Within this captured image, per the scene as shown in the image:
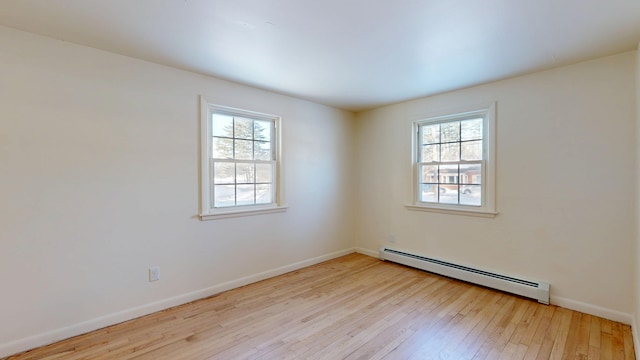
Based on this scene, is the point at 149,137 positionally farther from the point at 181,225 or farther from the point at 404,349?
the point at 404,349

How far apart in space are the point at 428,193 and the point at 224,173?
8.63 ft

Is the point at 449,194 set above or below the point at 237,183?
below

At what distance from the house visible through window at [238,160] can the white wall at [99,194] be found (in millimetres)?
135

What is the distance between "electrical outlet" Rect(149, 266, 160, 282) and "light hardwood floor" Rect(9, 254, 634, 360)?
0.32 m

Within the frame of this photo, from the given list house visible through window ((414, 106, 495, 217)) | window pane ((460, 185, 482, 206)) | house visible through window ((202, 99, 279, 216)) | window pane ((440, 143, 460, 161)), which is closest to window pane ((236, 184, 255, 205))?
house visible through window ((202, 99, 279, 216))

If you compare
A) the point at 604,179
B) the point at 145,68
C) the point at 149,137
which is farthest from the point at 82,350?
the point at 604,179

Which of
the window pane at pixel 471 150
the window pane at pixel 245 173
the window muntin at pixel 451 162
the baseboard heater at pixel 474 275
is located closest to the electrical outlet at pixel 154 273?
the window pane at pixel 245 173

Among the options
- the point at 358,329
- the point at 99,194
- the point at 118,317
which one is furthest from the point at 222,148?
the point at 358,329

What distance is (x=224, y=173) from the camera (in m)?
3.22

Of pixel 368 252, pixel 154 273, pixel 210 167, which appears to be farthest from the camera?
pixel 368 252

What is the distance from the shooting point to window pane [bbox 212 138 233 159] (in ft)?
10.3

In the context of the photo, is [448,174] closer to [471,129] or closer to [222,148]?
[471,129]

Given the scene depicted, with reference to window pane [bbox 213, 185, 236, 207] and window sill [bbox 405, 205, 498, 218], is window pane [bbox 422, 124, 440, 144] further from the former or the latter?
window pane [bbox 213, 185, 236, 207]

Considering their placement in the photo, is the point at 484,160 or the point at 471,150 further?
the point at 471,150
